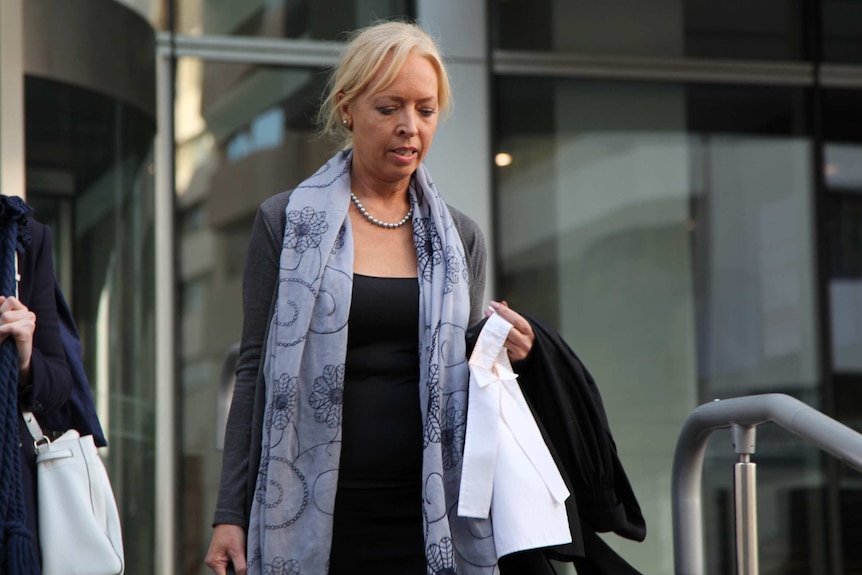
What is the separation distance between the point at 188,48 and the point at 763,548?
14.0 ft

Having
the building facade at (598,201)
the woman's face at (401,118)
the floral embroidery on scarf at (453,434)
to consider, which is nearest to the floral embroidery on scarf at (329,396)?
the floral embroidery on scarf at (453,434)

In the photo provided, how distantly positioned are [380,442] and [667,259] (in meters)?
4.91

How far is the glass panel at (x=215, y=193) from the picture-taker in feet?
21.8

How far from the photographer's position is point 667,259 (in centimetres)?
748

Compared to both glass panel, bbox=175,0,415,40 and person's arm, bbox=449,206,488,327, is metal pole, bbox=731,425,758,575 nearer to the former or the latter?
person's arm, bbox=449,206,488,327

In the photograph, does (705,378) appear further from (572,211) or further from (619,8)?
(619,8)

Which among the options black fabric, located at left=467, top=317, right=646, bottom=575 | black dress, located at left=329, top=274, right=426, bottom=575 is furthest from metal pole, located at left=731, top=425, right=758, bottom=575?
black dress, located at left=329, top=274, right=426, bottom=575

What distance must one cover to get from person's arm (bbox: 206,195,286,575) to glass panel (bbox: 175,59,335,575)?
3787 millimetres

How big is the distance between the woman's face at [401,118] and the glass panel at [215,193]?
386 centimetres

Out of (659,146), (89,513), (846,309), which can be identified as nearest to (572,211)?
(659,146)

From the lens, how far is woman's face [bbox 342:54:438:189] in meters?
2.85

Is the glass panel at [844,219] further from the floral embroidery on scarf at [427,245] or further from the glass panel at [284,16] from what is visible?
the floral embroidery on scarf at [427,245]

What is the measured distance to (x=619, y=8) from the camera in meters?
7.41

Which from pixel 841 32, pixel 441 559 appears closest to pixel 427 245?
pixel 441 559
